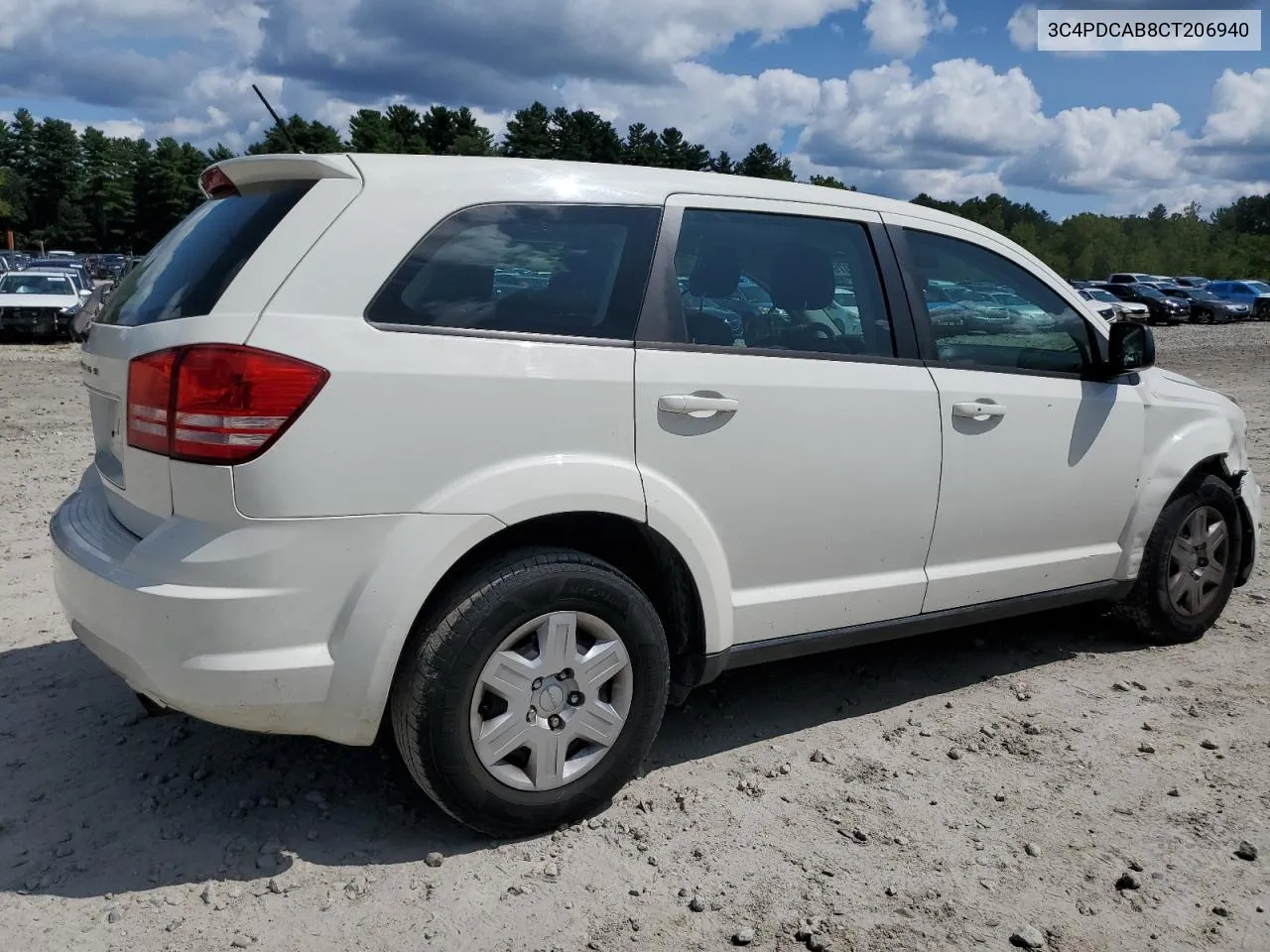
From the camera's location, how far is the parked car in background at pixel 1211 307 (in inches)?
1580

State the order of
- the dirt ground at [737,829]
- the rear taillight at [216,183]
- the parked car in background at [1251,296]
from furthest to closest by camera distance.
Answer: the parked car in background at [1251,296]
the rear taillight at [216,183]
the dirt ground at [737,829]

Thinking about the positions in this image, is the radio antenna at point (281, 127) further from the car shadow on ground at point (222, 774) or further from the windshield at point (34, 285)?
the windshield at point (34, 285)

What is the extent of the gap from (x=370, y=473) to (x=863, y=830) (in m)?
1.78

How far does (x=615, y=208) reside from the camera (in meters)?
3.32

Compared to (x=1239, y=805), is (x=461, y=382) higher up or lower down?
higher up

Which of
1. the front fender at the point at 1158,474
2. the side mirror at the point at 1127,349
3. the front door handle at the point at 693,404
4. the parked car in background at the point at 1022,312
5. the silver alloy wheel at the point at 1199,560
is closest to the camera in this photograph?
the front door handle at the point at 693,404

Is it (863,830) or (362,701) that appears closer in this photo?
(362,701)

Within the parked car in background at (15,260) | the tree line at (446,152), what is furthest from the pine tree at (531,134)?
the parked car in background at (15,260)

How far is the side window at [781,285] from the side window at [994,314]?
27 centimetres

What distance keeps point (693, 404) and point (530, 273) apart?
1.98ft

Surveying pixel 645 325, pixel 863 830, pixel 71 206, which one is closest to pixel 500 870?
pixel 863 830

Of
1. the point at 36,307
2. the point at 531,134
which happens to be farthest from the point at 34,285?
the point at 531,134

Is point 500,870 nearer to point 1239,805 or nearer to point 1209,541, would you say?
point 1239,805

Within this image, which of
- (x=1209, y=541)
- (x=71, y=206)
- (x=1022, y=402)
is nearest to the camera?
(x=1022, y=402)
